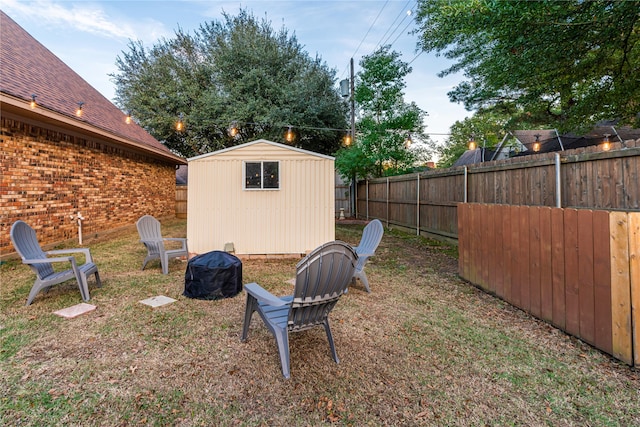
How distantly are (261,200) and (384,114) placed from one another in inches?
340

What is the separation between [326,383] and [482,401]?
3.51ft

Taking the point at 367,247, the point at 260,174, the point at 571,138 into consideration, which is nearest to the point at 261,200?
the point at 260,174

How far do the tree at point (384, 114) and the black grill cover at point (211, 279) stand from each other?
9909 millimetres

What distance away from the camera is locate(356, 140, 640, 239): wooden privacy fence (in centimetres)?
381

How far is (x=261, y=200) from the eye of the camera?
6.58 m

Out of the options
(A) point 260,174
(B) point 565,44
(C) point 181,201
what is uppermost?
(B) point 565,44

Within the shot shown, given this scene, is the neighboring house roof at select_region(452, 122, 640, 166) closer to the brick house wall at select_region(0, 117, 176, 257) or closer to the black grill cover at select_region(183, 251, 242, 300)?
the black grill cover at select_region(183, 251, 242, 300)

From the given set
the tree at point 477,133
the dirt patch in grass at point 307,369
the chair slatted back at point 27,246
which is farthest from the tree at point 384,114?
the chair slatted back at point 27,246

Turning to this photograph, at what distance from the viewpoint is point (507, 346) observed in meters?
2.80

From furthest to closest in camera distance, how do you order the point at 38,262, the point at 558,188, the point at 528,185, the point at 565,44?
the point at 528,185, the point at 565,44, the point at 558,188, the point at 38,262

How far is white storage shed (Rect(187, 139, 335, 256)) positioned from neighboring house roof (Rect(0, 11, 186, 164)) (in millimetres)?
3065

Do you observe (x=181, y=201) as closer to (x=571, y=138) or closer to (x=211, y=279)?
(x=211, y=279)

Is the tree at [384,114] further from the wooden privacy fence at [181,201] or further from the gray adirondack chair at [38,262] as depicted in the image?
the gray adirondack chair at [38,262]

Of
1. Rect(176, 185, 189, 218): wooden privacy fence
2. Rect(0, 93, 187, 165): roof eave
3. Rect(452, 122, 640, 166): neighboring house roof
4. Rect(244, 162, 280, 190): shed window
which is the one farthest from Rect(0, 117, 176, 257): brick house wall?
Rect(452, 122, 640, 166): neighboring house roof
